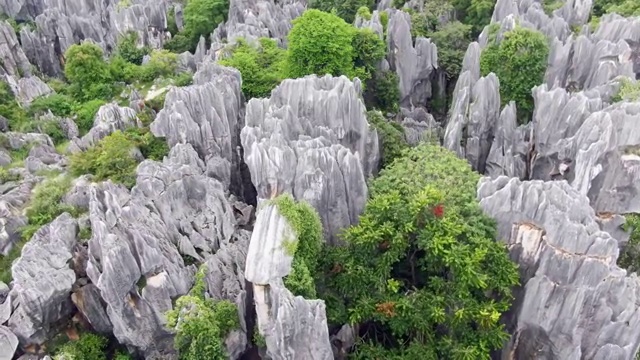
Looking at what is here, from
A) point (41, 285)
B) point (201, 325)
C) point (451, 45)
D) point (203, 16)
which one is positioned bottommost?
point (201, 325)

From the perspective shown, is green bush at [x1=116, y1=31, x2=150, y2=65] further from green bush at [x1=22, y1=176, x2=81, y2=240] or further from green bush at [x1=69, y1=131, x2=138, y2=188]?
green bush at [x1=22, y1=176, x2=81, y2=240]

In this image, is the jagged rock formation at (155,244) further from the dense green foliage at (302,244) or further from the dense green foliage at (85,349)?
the dense green foliage at (302,244)

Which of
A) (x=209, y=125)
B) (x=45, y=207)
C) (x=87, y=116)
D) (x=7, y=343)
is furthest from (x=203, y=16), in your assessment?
(x=7, y=343)

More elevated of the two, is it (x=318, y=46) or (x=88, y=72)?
(x=318, y=46)

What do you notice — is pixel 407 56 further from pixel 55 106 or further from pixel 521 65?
pixel 55 106

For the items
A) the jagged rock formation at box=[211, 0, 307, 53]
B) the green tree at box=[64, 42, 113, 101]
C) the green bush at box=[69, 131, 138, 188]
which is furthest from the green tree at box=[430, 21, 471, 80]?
the green tree at box=[64, 42, 113, 101]

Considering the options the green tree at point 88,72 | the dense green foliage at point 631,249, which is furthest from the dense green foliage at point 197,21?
the dense green foliage at point 631,249

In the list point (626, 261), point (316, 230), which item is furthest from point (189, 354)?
point (626, 261)
